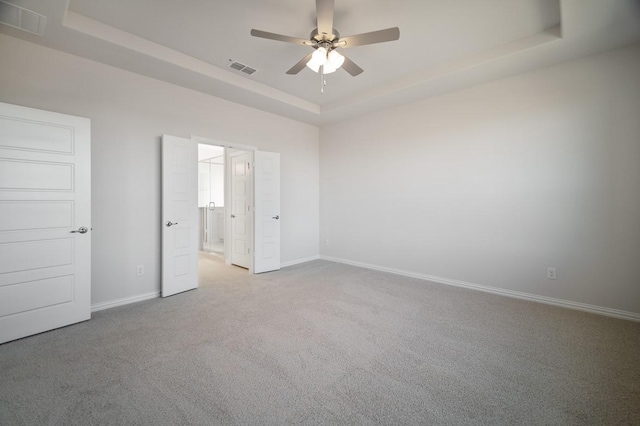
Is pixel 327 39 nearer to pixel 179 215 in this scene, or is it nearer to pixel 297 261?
Answer: pixel 179 215

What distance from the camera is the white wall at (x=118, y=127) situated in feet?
9.16

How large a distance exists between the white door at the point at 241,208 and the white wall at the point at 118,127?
3.21 feet

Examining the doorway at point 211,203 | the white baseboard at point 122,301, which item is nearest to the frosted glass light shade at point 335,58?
the white baseboard at point 122,301

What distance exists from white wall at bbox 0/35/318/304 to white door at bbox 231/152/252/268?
0.98 m

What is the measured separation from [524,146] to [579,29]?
50.3 inches

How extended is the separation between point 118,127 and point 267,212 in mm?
2468

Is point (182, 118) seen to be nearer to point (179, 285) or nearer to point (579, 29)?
point (179, 285)

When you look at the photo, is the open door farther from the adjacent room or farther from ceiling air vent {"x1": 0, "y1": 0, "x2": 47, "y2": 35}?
ceiling air vent {"x1": 0, "y1": 0, "x2": 47, "y2": 35}

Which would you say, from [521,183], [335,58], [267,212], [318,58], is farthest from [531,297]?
[267,212]

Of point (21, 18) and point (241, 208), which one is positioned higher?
point (21, 18)

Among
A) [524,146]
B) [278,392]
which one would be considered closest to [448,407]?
[278,392]

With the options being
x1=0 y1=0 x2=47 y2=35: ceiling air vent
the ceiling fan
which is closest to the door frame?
x1=0 y1=0 x2=47 y2=35: ceiling air vent

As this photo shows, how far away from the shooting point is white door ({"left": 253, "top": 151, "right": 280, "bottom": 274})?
4777 millimetres

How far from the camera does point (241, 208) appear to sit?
206 inches
